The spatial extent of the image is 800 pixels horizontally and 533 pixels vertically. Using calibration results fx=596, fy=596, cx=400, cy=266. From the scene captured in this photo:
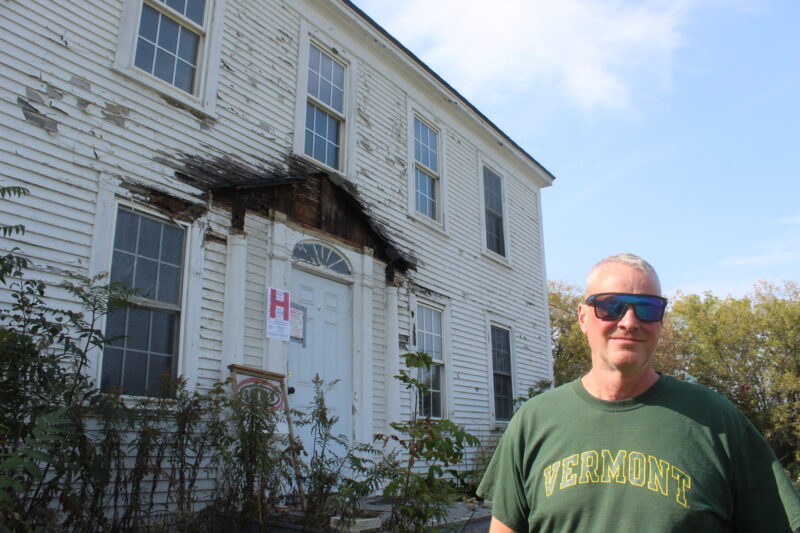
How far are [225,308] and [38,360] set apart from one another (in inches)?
101

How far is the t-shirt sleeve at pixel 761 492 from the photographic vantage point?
5.28 ft

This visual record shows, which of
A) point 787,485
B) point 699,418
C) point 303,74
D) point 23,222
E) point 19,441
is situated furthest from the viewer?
point 303,74

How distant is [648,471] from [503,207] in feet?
36.5

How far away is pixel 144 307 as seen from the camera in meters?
5.50

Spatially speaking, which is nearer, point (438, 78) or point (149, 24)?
point (149, 24)

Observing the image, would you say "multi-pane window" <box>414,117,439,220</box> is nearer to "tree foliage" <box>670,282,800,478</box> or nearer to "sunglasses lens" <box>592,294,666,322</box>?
"sunglasses lens" <box>592,294,666,322</box>

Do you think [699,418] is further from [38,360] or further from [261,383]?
[261,383]

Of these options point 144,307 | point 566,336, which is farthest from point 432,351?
point 566,336

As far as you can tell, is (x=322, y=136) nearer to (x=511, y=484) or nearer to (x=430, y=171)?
(x=430, y=171)

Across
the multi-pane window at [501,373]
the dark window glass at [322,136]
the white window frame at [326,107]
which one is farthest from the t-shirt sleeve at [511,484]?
the multi-pane window at [501,373]

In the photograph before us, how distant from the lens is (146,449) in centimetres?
423

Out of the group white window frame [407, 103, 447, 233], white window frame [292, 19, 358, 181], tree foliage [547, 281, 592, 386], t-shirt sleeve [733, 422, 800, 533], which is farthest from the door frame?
tree foliage [547, 281, 592, 386]

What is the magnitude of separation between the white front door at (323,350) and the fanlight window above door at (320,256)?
175mm

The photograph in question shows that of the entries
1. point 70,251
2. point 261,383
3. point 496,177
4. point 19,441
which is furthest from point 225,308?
point 496,177
